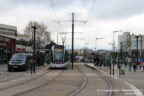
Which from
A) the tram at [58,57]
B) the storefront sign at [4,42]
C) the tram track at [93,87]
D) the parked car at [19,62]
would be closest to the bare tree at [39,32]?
the storefront sign at [4,42]

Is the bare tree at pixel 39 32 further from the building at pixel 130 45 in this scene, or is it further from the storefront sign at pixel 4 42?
the storefront sign at pixel 4 42

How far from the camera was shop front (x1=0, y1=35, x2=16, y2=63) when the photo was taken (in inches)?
1983

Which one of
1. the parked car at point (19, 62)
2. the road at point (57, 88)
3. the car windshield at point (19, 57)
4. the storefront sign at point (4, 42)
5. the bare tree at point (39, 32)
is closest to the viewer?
the road at point (57, 88)

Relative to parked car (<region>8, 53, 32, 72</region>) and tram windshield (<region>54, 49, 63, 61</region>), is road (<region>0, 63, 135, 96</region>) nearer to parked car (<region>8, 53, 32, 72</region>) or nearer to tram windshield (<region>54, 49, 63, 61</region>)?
parked car (<region>8, 53, 32, 72</region>)

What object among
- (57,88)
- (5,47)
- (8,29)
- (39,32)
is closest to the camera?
(57,88)

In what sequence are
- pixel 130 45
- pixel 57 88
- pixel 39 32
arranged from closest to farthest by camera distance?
pixel 57 88
pixel 130 45
pixel 39 32

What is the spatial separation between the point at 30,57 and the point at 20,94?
68.7 ft

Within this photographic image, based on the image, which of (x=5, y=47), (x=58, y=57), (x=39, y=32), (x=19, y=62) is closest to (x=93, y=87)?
(x=19, y=62)

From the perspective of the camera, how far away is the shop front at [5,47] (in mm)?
50356

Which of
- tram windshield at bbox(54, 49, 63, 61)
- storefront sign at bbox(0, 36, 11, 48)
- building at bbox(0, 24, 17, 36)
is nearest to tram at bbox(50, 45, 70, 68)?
tram windshield at bbox(54, 49, 63, 61)

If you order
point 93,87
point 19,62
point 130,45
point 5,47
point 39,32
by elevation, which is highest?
point 39,32

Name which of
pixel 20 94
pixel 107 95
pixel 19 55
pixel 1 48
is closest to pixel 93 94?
pixel 107 95

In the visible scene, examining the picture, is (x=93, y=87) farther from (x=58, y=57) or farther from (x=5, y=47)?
(x=5, y=47)

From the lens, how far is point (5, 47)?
52.7 metres
